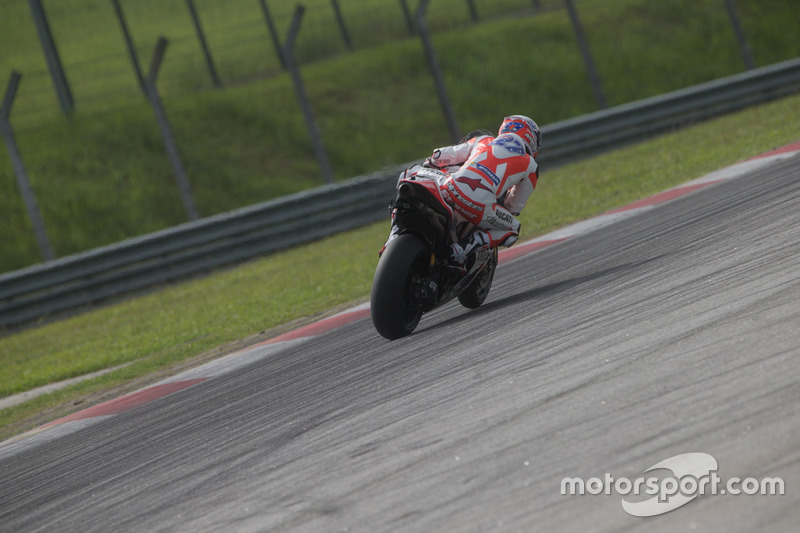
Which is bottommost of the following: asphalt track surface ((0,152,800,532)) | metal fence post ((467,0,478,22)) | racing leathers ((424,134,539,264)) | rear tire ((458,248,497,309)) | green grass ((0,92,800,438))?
green grass ((0,92,800,438))

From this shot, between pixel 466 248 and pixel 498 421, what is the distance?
2.73 m

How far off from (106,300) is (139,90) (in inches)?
405

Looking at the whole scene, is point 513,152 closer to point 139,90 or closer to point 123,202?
point 123,202

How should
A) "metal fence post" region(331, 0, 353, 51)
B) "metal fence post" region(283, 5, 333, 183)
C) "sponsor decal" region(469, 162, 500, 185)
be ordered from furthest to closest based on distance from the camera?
1. "metal fence post" region(331, 0, 353, 51)
2. "metal fence post" region(283, 5, 333, 183)
3. "sponsor decal" region(469, 162, 500, 185)

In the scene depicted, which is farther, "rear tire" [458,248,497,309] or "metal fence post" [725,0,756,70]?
"metal fence post" [725,0,756,70]

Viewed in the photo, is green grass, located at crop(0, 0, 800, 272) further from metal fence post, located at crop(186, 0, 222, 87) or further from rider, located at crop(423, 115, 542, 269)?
rider, located at crop(423, 115, 542, 269)

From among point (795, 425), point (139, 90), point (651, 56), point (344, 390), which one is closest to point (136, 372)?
point (344, 390)

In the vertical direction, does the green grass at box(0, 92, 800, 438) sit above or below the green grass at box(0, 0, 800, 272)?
below

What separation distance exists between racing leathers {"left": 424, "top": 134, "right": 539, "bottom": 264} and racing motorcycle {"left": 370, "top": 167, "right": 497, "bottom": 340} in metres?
0.07

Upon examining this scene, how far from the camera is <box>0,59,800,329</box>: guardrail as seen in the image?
12.4 metres

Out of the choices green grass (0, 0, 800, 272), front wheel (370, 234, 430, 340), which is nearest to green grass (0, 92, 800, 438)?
front wheel (370, 234, 430, 340)

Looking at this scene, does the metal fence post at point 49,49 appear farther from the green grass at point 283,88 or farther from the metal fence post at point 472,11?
the metal fence post at point 472,11

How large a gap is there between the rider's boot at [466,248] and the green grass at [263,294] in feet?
8.76

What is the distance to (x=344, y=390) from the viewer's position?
4781 millimetres
